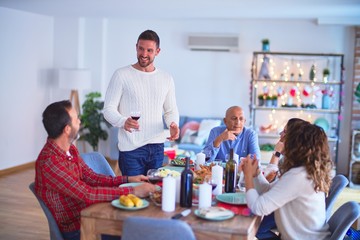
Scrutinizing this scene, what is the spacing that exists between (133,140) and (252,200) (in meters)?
Answer: 1.22

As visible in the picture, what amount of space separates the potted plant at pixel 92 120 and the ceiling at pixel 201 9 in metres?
1.26

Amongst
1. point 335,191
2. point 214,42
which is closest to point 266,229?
Answer: point 335,191

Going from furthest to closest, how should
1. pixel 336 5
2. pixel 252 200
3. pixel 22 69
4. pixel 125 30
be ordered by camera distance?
1. pixel 125 30
2. pixel 22 69
3. pixel 336 5
4. pixel 252 200

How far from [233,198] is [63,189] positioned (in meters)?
0.85


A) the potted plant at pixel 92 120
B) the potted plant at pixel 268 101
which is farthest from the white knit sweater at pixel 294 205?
the potted plant at pixel 92 120

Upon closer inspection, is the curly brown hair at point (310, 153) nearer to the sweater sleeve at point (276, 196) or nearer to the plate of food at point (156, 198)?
the sweater sleeve at point (276, 196)

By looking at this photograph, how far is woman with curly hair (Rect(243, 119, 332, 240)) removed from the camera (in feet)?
7.89

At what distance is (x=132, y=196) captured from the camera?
2.47 meters

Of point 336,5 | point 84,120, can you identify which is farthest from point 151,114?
point 84,120

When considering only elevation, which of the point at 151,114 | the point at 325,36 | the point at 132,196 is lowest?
the point at 132,196

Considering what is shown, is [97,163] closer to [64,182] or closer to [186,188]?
[64,182]

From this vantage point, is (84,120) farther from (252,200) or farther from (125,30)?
(252,200)

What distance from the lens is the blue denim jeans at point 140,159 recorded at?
135 inches

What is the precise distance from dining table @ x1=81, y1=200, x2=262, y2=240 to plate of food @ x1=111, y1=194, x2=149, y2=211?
15 millimetres
